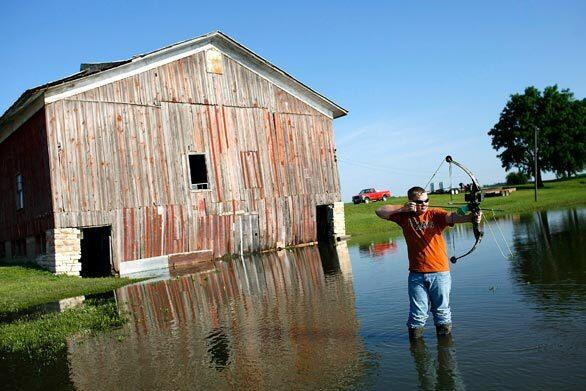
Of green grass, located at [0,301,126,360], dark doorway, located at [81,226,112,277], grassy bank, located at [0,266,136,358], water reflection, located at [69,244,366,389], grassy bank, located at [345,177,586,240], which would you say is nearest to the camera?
water reflection, located at [69,244,366,389]

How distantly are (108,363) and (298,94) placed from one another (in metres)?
20.5

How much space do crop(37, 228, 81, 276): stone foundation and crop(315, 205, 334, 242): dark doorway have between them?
1204 cm

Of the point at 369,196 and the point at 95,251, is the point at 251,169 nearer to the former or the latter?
the point at 95,251

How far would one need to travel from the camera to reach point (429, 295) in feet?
23.2

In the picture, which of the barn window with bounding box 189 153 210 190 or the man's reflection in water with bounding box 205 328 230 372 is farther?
the barn window with bounding box 189 153 210 190

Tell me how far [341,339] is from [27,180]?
19.3 meters

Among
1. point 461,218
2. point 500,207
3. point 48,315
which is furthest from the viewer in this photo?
point 500,207

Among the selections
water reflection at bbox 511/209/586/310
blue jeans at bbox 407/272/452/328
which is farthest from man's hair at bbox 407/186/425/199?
water reflection at bbox 511/209/586/310

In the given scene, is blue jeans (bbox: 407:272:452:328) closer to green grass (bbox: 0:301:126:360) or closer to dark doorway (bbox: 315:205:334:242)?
green grass (bbox: 0:301:126:360)

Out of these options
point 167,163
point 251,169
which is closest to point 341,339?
point 167,163

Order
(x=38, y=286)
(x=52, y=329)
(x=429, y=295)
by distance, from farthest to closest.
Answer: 1. (x=38, y=286)
2. (x=52, y=329)
3. (x=429, y=295)

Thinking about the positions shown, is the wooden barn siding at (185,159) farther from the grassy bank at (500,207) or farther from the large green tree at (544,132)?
the large green tree at (544,132)

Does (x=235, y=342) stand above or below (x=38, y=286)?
below

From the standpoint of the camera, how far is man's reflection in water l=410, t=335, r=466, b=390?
545 cm
